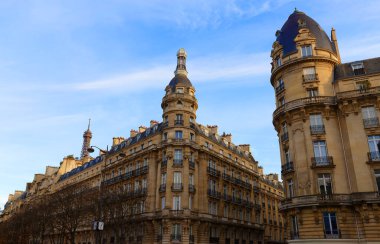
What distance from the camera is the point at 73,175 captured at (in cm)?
6950

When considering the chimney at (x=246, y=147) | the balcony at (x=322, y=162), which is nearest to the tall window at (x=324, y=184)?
the balcony at (x=322, y=162)

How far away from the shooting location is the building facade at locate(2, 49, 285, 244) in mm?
39125

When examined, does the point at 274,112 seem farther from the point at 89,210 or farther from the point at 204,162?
the point at 89,210

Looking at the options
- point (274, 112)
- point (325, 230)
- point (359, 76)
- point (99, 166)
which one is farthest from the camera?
point (99, 166)

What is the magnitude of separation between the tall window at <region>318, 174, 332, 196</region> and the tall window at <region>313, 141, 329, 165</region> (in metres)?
1.20

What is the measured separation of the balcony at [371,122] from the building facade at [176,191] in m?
21.7

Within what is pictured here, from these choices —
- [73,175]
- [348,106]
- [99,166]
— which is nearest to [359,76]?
[348,106]

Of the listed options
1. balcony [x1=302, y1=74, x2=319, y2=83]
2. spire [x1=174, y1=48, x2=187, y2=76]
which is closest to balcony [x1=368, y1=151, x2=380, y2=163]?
balcony [x1=302, y1=74, x2=319, y2=83]

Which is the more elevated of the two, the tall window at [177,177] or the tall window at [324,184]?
the tall window at [177,177]

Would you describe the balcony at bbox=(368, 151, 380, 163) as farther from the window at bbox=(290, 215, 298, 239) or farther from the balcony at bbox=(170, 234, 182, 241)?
the balcony at bbox=(170, 234, 182, 241)

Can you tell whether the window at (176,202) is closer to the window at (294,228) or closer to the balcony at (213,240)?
the balcony at (213,240)

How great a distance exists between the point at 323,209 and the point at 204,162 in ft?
69.0

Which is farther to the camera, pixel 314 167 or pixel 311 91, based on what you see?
pixel 311 91

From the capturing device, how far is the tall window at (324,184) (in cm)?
2737
